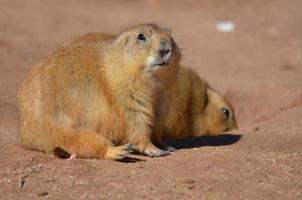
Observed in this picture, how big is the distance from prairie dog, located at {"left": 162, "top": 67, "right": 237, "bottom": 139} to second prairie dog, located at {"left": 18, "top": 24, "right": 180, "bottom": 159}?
2.10 metres

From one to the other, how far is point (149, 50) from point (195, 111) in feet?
9.49

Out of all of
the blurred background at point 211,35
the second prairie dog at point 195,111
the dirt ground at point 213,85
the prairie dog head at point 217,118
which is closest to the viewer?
the dirt ground at point 213,85

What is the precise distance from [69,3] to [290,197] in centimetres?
1098

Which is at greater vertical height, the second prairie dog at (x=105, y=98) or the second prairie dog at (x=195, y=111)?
the second prairie dog at (x=105, y=98)

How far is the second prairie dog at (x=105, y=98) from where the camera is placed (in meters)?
6.09

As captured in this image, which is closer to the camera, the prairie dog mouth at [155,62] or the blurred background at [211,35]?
the prairie dog mouth at [155,62]

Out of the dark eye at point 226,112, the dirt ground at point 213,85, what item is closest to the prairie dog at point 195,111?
the dark eye at point 226,112

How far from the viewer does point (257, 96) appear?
984cm

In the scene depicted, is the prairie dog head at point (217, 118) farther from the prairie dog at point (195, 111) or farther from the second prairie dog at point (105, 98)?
the second prairie dog at point (105, 98)

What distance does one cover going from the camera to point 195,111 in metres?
8.89

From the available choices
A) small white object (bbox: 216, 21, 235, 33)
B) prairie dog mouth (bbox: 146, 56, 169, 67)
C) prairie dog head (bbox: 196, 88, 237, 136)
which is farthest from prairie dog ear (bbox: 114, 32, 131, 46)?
small white object (bbox: 216, 21, 235, 33)

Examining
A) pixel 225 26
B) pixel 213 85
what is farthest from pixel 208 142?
pixel 225 26

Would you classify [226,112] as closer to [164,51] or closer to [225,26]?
[164,51]

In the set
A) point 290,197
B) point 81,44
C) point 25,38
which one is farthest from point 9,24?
point 290,197
